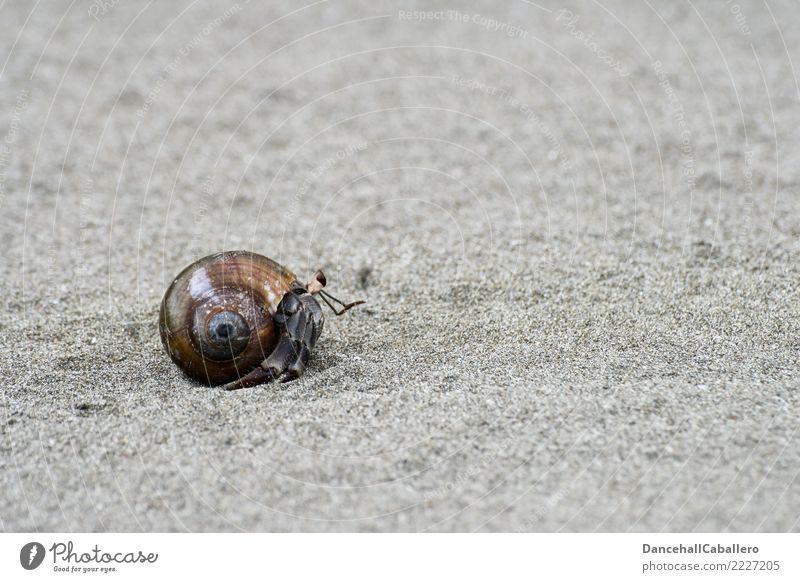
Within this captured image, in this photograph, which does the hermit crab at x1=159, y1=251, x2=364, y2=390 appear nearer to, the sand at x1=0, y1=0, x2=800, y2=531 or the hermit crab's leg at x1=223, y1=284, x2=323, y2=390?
the hermit crab's leg at x1=223, y1=284, x2=323, y2=390

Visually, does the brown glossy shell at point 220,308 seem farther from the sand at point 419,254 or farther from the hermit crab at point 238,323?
the sand at point 419,254

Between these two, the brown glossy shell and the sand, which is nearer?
the sand

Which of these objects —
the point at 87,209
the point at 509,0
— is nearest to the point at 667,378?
the point at 87,209

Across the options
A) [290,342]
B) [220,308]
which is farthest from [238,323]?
[290,342]

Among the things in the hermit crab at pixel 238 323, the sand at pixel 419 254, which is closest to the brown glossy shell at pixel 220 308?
the hermit crab at pixel 238 323

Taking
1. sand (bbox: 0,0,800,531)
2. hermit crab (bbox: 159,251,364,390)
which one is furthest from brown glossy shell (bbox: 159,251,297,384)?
sand (bbox: 0,0,800,531)
